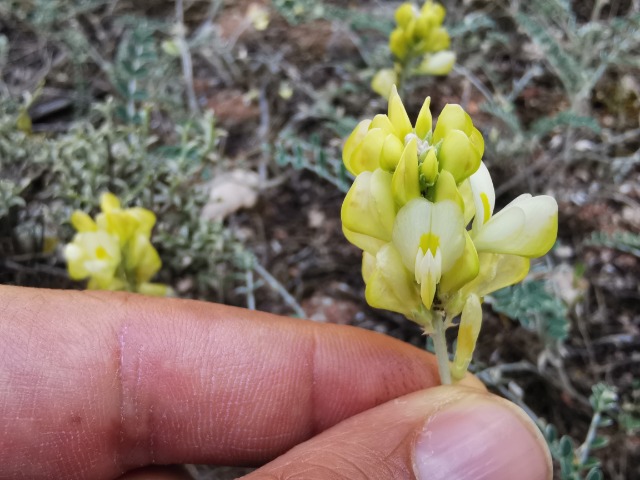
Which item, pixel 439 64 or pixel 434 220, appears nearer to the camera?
pixel 434 220

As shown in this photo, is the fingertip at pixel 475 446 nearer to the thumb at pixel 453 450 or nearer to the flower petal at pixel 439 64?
the thumb at pixel 453 450

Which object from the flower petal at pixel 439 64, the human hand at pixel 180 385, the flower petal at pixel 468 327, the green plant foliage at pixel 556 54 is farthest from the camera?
the flower petal at pixel 439 64

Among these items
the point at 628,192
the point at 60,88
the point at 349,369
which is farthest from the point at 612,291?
the point at 60,88

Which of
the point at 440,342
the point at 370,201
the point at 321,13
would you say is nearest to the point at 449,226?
the point at 370,201

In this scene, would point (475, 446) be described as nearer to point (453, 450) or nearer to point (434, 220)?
point (453, 450)

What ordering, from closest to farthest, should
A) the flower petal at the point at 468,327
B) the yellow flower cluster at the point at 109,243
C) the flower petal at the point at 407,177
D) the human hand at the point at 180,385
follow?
the flower petal at the point at 407,177 → the flower petal at the point at 468,327 → the human hand at the point at 180,385 → the yellow flower cluster at the point at 109,243

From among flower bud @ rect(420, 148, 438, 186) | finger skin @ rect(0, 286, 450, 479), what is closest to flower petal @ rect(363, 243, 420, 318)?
flower bud @ rect(420, 148, 438, 186)

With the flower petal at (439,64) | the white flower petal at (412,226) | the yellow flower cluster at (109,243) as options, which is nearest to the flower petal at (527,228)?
the white flower petal at (412,226)

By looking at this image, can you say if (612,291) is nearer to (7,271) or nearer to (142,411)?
(142,411)
